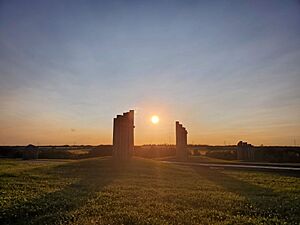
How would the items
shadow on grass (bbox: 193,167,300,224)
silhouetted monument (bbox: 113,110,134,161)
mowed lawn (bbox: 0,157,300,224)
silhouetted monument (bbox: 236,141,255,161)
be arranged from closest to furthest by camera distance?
mowed lawn (bbox: 0,157,300,224) < shadow on grass (bbox: 193,167,300,224) < silhouetted monument (bbox: 113,110,134,161) < silhouetted monument (bbox: 236,141,255,161)

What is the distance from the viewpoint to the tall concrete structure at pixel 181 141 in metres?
30.7

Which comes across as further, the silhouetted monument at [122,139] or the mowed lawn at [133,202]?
the silhouetted monument at [122,139]

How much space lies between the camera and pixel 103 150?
41500 mm

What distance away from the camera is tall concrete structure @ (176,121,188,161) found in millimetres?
30703

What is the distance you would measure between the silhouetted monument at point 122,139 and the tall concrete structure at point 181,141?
8.77 meters

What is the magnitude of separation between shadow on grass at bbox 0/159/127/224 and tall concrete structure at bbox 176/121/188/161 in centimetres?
1392

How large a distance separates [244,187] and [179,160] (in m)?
17.3

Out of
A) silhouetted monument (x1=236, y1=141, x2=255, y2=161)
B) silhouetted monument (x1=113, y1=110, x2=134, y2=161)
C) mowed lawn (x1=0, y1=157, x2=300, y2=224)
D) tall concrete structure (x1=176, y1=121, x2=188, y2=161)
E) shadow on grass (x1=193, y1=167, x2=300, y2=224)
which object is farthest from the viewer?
silhouetted monument (x1=236, y1=141, x2=255, y2=161)

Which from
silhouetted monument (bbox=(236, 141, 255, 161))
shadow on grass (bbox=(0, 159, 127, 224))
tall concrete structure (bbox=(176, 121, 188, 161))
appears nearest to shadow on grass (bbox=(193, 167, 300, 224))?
shadow on grass (bbox=(0, 159, 127, 224))

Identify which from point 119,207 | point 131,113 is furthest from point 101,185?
point 131,113

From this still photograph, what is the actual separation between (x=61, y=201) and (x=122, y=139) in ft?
42.9

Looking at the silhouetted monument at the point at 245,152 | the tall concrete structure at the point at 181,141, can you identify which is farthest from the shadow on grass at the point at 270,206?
the silhouetted monument at the point at 245,152

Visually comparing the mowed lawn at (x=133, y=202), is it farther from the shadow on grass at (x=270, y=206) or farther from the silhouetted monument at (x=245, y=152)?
the silhouetted monument at (x=245, y=152)

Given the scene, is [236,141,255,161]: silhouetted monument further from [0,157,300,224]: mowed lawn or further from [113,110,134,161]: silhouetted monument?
[0,157,300,224]: mowed lawn
